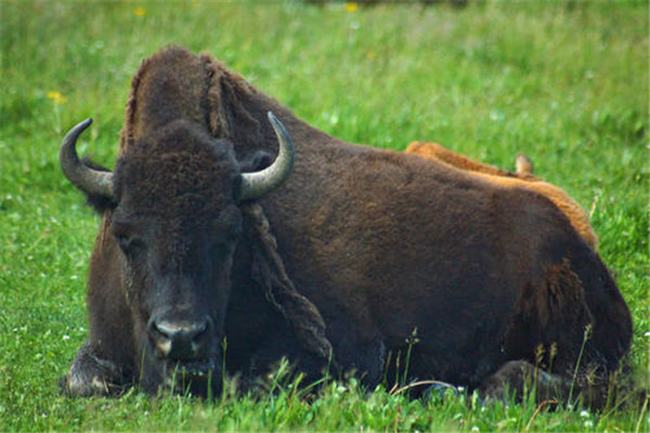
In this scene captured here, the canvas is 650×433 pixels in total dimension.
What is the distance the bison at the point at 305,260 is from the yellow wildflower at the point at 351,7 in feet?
38.6

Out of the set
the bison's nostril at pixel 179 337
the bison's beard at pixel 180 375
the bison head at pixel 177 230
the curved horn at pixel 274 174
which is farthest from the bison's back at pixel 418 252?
the bison's nostril at pixel 179 337

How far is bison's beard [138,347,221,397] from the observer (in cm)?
699

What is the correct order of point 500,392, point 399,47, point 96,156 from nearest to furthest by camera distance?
point 500,392 < point 96,156 < point 399,47

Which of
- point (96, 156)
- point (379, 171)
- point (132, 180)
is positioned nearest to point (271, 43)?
point (96, 156)

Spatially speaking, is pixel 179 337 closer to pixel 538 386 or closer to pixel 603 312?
pixel 538 386

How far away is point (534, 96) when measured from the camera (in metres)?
16.7

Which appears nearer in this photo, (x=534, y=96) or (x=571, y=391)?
(x=571, y=391)

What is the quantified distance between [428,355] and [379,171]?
4.21 feet

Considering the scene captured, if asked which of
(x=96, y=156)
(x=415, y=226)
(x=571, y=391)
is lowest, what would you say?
(x=96, y=156)

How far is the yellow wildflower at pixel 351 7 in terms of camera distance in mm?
20206

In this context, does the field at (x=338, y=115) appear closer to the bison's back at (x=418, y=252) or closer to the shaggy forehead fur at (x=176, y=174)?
the bison's back at (x=418, y=252)

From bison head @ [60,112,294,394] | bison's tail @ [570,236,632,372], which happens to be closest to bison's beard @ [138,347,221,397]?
bison head @ [60,112,294,394]

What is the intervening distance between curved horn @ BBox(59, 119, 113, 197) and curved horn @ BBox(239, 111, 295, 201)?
81 centimetres

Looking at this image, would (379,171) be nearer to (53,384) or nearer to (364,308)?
(364,308)
